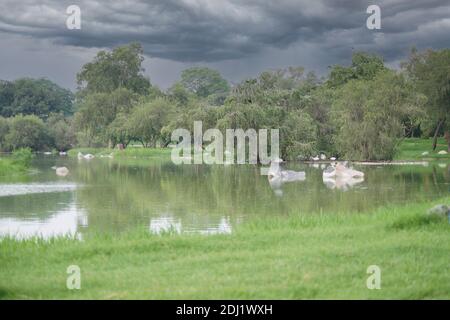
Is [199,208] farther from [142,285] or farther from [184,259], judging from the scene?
[142,285]

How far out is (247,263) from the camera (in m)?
7.15

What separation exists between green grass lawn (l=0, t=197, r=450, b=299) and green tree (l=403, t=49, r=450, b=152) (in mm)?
38602

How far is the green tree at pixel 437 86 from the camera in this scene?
46812mm

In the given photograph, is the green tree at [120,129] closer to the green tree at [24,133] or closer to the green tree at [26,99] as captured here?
the green tree at [24,133]

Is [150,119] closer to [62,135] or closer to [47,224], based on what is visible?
[62,135]

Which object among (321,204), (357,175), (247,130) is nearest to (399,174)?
(357,175)

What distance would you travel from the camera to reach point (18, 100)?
326 feet

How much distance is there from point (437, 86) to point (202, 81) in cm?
6133

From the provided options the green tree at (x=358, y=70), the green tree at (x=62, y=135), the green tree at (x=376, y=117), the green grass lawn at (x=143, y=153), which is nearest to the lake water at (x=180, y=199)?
the green tree at (x=376, y=117)

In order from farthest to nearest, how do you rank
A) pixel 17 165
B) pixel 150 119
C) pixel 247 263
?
pixel 150 119
pixel 17 165
pixel 247 263

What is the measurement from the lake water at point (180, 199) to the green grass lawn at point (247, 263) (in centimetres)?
178

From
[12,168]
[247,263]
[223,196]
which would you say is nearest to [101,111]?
[12,168]
